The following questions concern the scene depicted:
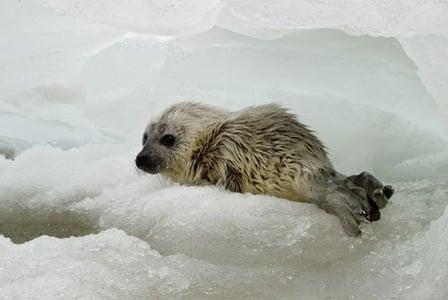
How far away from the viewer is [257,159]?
314 centimetres

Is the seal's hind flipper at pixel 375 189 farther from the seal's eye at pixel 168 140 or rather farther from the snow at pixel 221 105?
the seal's eye at pixel 168 140

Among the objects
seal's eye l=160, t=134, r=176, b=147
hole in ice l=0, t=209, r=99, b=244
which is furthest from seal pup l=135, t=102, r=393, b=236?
hole in ice l=0, t=209, r=99, b=244

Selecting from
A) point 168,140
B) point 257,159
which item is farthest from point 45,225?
point 257,159

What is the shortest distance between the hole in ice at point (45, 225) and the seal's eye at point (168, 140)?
2.12 feet

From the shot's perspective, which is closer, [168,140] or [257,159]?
[257,159]

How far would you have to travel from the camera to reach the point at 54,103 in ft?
14.4

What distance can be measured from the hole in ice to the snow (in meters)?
0.01

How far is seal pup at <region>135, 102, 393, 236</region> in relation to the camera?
280 centimetres

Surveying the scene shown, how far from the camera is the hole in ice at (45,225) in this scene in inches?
115

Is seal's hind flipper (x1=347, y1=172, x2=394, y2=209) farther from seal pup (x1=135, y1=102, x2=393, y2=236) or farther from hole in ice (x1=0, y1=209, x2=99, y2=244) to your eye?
hole in ice (x1=0, y1=209, x2=99, y2=244)

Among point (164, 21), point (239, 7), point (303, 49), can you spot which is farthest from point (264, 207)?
point (303, 49)

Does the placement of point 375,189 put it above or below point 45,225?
above

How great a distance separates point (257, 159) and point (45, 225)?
3.30ft

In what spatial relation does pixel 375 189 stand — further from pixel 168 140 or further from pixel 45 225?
pixel 45 225
